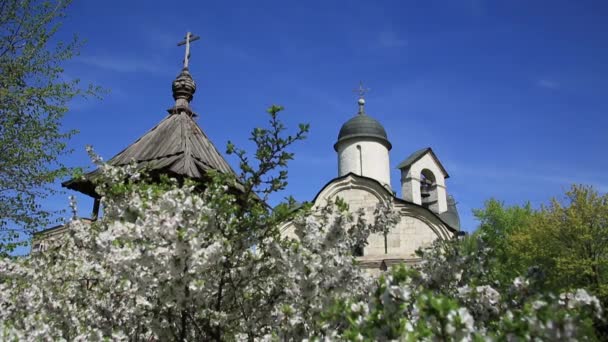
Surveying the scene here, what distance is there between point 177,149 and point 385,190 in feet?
32.7

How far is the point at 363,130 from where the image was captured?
21.6 meters

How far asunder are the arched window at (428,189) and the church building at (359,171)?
44 mm

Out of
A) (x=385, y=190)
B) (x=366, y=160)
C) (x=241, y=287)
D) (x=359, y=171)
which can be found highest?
(x=366, y=160)

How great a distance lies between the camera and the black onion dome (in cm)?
2148

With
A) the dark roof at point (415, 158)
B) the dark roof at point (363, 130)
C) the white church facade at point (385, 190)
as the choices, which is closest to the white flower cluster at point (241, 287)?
the white church facade at point (385, 190)

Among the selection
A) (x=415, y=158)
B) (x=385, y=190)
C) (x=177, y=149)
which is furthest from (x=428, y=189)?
(x=177, y=149)

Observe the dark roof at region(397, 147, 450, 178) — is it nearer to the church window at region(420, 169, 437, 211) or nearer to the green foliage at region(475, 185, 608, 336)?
the church window at region(420, 169, 437, 211)

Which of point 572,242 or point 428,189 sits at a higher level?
point 428,189

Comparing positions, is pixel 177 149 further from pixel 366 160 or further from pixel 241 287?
pixel 366 160

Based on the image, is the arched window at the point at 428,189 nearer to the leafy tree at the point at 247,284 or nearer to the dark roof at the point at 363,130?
the dark roof at the point at 363,130

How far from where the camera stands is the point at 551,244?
22922mm

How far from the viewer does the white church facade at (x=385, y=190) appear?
52.6ft

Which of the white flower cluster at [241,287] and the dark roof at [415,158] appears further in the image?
the dark roof at [415,158]

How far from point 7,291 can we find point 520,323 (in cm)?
606
